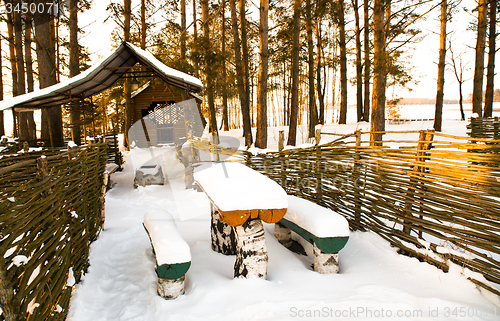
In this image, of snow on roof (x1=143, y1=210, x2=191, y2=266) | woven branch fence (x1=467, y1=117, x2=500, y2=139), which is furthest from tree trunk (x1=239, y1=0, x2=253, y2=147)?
snow on roof (x1=143, y1=210, x2=191, y2=266)

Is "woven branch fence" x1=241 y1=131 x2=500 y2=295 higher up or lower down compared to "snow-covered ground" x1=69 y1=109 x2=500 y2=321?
higher up

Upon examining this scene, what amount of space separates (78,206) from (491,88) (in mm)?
16294

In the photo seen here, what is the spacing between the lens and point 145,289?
110 inches

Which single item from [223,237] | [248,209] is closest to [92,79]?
[223,237]

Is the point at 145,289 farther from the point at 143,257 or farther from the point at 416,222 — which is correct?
the point at 416,222

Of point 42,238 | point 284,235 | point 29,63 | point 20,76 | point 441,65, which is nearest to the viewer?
point 42,238

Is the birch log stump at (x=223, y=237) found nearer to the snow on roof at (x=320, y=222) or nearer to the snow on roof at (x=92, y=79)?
the snow on roof at (x=320, y=222)

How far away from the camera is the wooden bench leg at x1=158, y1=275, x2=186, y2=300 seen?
8.38 ft

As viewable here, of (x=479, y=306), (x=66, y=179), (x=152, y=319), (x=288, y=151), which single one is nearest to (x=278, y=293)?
(x=152, y=319)

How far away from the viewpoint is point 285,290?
2.51m

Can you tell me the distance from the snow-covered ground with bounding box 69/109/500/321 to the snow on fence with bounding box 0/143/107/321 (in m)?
0.40

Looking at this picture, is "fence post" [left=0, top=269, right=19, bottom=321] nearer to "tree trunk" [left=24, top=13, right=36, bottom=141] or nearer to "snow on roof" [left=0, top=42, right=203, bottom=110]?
"snow on roof" [left=0, top=42, right=203, bottom=110]

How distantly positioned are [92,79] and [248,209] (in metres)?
6.44

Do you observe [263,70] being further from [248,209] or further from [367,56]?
[248,209]
